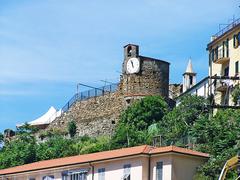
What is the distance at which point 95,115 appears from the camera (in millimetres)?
116938

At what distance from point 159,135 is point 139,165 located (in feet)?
53.1

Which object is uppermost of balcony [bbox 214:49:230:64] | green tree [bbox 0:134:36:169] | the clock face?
the clock face

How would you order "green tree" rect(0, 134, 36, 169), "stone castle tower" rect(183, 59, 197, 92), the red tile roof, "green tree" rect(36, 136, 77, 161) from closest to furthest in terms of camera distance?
the red tile roof, "green tree" rect(36, 136, 77, 161), "green tree" rect(0, 134, 36, 169), "stone castle tower" rect(183, 59, 197, 92)

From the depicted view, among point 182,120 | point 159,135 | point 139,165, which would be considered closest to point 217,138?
point 139,165

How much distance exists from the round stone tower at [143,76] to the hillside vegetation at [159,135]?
8.18 meters

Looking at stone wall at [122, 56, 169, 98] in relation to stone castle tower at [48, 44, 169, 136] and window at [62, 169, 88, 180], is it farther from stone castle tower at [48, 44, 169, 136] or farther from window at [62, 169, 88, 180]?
window at [62, 169, 88, 180]

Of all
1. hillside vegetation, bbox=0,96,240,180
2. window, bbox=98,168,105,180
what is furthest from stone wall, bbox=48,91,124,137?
window, bbox=98,168,105,180

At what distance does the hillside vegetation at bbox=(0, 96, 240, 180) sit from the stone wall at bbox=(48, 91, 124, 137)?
174cm

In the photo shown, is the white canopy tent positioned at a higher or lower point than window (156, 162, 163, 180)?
higher

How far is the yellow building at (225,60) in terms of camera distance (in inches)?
3642

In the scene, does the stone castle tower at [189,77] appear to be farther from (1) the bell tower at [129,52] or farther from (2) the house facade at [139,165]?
(2) the house facade at [139,165]

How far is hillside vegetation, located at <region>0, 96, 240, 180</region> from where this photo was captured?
72438mm

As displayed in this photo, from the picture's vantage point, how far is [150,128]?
95188 mm

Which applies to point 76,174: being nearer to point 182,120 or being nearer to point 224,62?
point 182,120
